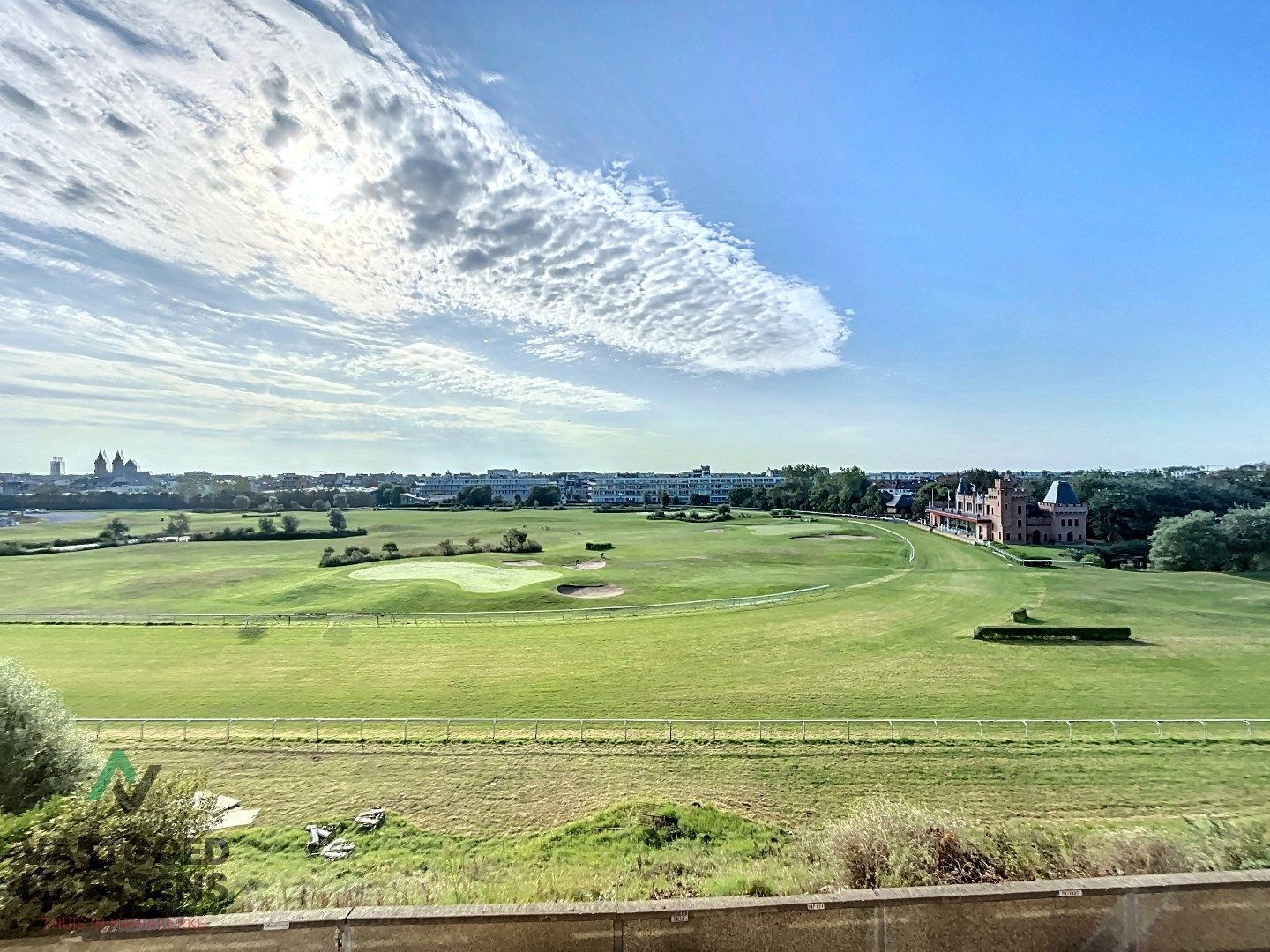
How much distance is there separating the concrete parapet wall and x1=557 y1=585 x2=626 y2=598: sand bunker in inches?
1526

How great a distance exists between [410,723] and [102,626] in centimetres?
2906

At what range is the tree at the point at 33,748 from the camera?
11.2 m

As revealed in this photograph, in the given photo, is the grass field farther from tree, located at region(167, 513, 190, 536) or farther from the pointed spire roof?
tree, located at region(167, 513, 190, 536)

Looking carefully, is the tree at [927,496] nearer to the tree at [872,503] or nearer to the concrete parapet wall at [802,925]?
the tree at [872,503]

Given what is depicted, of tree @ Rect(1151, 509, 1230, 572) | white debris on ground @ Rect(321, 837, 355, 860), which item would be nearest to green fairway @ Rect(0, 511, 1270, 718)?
white debris on ground @ Rect(321, 837, 355, 860)

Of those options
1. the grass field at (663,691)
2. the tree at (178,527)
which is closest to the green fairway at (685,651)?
the grass field at (663,691)

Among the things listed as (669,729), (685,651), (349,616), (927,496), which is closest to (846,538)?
(927,496)

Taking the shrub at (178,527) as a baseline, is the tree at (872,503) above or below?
above

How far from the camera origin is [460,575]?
51.0m

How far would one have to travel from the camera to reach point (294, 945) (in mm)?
5723

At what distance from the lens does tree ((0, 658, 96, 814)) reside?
11.2m

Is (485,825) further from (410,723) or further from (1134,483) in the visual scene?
(1134,483)

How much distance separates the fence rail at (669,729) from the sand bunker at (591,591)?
975 inches
